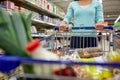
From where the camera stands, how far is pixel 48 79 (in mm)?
703

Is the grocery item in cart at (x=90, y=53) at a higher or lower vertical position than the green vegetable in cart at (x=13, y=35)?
lower

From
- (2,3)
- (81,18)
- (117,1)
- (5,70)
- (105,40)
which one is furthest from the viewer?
(117,1)

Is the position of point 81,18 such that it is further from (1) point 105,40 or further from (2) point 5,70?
(2) point 5,70

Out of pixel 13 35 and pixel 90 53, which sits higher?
pixel 13 35

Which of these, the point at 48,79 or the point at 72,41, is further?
the point at 72,41

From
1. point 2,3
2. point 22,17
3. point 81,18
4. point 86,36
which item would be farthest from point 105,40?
point 2,3

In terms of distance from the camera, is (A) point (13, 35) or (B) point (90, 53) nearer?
(A) point (13, 35)

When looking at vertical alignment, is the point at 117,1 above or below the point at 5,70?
above

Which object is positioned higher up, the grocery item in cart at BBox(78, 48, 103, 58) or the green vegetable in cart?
the green vegetable in cart

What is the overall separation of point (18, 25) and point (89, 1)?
4.87 ft

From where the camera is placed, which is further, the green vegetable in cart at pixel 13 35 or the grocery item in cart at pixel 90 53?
Answer: the grocery item in cart at pixel 90 53

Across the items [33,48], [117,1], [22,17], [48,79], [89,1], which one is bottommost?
[48,79]

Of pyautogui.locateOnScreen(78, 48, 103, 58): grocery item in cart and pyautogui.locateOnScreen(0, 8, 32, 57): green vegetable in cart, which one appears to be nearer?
pyautogui.locateOnScreen(0, 8, 32, 57): green vegetable in cart

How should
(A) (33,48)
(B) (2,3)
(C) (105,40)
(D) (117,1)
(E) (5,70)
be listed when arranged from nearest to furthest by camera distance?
(A) (33,48) < (E) (5,70) < (C) (105,40) < (B) (2,3) < (D) (117,1)
